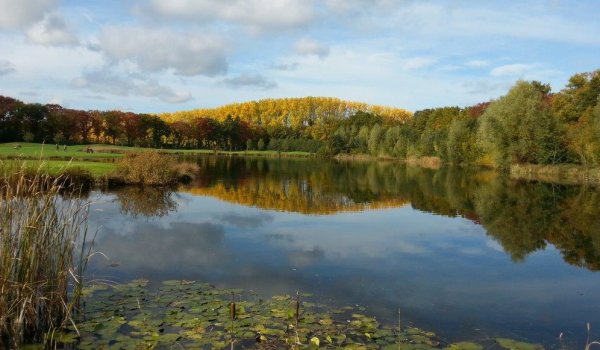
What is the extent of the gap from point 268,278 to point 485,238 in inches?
369

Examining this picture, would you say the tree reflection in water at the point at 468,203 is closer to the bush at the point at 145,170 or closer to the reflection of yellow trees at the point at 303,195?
the reflection of yellow trees at the point at 303,195

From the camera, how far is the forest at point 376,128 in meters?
50.0

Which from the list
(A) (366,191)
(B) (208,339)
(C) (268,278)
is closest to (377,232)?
(C) (268,278)

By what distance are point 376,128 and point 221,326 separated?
89729 millimetres

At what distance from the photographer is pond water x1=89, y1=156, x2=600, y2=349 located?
852cm

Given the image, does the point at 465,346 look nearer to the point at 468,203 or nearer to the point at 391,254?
the point at 391,254

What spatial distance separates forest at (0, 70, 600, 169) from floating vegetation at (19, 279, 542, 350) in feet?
15.2

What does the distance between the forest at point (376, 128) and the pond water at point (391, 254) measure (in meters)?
5.02

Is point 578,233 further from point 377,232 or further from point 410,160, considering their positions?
point 410,160

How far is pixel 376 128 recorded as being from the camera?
94.0m

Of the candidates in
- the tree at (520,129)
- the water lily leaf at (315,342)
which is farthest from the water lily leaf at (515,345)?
the tree at (520,129)

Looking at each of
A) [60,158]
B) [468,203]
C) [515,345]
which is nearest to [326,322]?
[515,345]

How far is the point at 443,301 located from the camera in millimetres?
8898

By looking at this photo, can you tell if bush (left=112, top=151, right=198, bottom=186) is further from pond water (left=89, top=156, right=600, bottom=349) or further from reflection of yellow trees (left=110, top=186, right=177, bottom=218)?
pond water (left=89, top=156, right=600, bottom=349)
